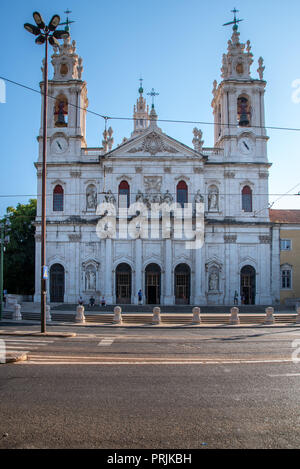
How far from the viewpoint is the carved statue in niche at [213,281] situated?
39.7m

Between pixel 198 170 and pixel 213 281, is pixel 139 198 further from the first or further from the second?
pixel 213 281

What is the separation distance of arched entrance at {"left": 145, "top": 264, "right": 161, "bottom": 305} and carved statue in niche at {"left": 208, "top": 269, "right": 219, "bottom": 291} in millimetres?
4974

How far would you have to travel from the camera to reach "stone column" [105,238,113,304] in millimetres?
38562

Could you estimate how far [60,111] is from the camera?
1660 inches

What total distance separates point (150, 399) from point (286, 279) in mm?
35796

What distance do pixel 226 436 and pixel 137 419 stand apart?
4.77 ft

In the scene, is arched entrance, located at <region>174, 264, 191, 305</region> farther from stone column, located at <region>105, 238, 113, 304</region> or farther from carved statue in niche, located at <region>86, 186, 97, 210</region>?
carved statue in niche, located at <region>86, 186, 97, 210</region>

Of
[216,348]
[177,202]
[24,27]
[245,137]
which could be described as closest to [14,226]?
[177,202]

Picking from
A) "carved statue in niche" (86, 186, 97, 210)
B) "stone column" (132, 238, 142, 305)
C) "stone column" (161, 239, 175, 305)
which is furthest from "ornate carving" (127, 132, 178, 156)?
"stone column" (161, 239, 175, 305)

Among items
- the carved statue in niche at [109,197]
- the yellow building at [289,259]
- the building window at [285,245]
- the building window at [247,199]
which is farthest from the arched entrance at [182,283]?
the building window at [285,245]

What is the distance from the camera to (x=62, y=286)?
39812 millimetres

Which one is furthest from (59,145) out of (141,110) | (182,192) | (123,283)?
(141,110)

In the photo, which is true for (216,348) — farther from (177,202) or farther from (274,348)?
(177,202)

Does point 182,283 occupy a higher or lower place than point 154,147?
lower
